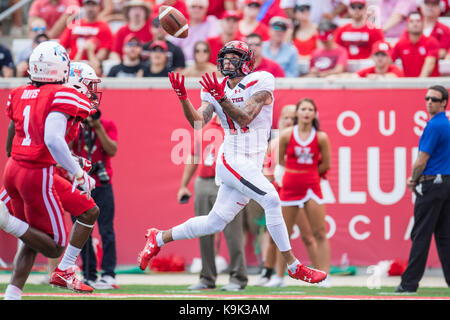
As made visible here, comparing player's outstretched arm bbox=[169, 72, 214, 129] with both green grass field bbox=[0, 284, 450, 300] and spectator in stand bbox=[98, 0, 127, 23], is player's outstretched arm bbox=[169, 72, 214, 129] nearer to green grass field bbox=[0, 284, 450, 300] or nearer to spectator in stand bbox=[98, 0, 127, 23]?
green grass field bbox=[0, 284, 450, 300]

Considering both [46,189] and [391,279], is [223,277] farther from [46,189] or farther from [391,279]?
[46,189]

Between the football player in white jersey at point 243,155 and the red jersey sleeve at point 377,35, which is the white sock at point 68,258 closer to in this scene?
the football player in white jersey at point 243,155

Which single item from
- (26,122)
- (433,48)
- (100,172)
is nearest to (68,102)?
(26,122)

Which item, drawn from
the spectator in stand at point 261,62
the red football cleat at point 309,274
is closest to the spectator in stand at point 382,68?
the spectator in stand at point 261,62

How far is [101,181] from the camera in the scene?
892 cm

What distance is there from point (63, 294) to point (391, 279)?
411 cm

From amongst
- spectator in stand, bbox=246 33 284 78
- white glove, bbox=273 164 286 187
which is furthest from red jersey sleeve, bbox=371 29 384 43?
white glove, bbox=273 164 286 187

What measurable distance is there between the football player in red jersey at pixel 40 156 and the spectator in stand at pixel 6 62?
5.92m

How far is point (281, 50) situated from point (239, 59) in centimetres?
488

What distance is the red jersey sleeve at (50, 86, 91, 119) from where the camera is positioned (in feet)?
20.2

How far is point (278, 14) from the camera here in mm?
12797

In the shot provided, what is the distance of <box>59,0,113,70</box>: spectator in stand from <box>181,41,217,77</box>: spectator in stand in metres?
1.64

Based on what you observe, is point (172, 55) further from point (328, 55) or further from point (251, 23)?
point (328, 55)

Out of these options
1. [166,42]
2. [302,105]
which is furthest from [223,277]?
[166,42]
